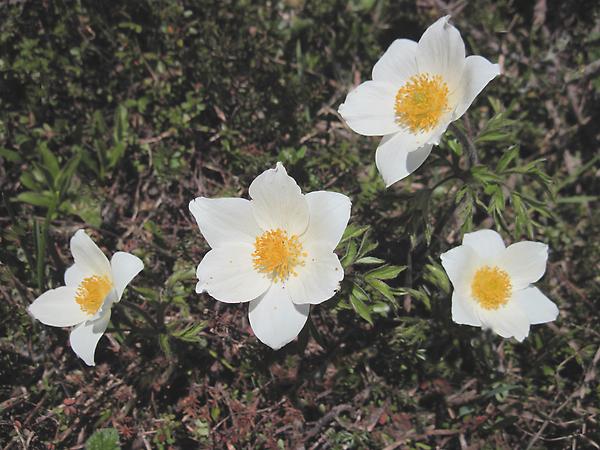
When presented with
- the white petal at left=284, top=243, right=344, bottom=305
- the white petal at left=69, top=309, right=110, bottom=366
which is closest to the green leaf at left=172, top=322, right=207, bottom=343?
the white petal at left=69, top=309, right=110, bottom=366

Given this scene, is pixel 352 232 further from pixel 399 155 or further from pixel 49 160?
pixel 49 160

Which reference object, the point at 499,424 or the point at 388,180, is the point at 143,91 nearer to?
the point at 388,180

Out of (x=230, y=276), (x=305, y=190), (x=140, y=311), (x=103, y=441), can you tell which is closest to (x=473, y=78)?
(x=305, y=190)

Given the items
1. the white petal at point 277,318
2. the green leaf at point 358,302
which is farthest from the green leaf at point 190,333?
the green leaf at point 358,302

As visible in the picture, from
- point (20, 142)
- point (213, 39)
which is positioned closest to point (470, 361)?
point (213, 39)

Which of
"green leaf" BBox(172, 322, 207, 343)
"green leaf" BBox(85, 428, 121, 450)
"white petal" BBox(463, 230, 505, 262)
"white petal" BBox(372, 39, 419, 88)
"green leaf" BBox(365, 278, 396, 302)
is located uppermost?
"white petal" BBox(372, 39, 419, 88)

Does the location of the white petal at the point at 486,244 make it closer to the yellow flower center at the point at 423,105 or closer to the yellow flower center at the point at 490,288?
the yellow flower center at the point at 490,288

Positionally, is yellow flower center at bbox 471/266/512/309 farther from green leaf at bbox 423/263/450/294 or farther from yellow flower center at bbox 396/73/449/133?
yellow flower center at bbox 396/73/449/133
